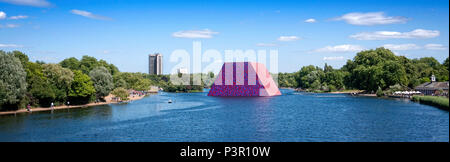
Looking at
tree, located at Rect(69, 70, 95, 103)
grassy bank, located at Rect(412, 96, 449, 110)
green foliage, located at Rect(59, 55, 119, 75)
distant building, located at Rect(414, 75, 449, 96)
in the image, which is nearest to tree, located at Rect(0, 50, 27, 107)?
tree, located at Rect(69, 70, 95, 103)

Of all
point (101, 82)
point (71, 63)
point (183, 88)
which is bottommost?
point (183, 88)

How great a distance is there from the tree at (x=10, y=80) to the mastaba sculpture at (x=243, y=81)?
160 feet

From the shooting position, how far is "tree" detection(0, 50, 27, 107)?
34644 millimetres

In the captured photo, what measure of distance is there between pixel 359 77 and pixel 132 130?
223 ft

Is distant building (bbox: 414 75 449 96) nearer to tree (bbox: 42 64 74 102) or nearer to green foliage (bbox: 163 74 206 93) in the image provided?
tree (bbox: 42 64 74 102)

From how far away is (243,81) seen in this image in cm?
8088

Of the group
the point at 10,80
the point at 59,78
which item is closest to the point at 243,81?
the point at 59,78

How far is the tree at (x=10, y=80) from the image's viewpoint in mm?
34644

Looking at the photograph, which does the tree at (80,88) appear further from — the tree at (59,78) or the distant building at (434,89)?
the distant building at (434,89)

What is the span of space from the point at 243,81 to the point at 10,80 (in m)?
52.5

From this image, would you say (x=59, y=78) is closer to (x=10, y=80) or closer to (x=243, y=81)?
(x=10, y=80)

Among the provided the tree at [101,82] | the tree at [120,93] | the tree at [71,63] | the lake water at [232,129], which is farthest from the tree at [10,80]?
the tree at [71,63]
